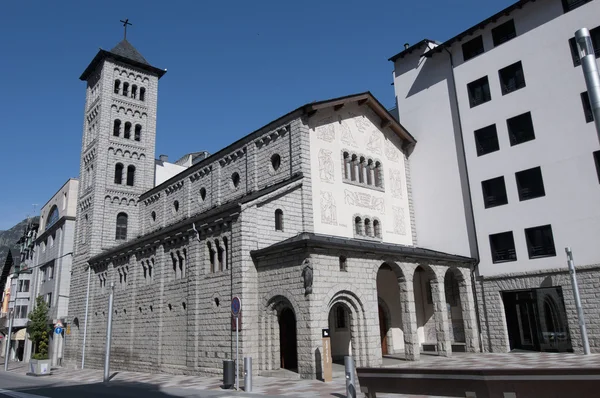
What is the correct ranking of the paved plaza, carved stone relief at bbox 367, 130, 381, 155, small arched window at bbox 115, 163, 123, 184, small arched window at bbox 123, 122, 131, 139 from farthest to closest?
1. small arched window at bbox 123, 122, 131, 139
2. small arched window at bbox 115, 163, 123, 184
3. carved stone relief at bbox 367, 130, 381, 155
4. the paved plaza

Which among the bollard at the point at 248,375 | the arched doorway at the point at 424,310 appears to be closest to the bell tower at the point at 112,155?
the arched doorway at the point at 424,310

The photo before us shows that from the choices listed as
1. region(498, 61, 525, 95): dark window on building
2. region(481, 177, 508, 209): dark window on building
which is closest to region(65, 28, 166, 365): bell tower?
region(481, 177, 508, 209): dark window on building

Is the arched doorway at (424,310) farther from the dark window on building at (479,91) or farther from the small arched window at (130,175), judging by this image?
the small arched window at (130,175)

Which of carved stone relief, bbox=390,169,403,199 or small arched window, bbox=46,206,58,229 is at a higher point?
small arched window, bbox=46,206,58,229

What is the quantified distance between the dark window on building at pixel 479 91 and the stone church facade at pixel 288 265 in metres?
4.86

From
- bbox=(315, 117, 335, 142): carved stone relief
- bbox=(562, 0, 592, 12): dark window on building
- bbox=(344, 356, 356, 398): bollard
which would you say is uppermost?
bbox=(562, 0, 592, 12): dark window on building

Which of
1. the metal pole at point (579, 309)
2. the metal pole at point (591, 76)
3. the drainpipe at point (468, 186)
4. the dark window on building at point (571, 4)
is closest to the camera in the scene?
the metal pole at point (591, 76)

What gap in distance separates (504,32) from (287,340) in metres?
21.7

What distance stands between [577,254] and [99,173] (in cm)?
3670

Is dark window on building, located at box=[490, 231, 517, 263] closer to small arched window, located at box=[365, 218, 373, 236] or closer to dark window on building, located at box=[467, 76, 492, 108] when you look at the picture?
small arched window, located at box=[365, 218, 373, 236]

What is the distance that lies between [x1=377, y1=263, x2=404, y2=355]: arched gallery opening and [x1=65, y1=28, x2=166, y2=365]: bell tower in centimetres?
2274

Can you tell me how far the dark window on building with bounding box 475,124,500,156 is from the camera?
27.4 meters

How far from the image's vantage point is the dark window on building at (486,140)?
2741 cm

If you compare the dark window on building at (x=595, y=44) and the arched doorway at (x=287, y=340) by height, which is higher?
the dark window on building at (x=595, y=44)
